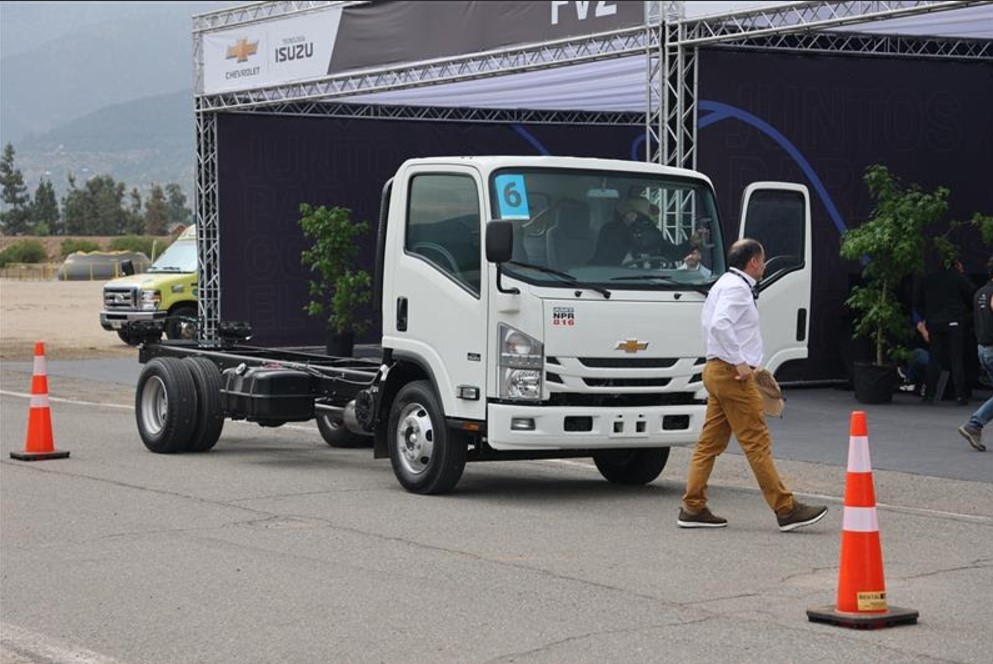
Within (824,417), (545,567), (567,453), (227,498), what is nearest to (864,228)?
(824,417)

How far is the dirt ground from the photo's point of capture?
32.2 m

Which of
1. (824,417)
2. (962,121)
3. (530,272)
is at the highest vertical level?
(962,121)

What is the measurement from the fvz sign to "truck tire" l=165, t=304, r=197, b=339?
10.3 meters

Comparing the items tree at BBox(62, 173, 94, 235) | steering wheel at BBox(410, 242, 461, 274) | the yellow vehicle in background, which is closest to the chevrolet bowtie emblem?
steering wheel at BBox(410, 242, 461, 274)

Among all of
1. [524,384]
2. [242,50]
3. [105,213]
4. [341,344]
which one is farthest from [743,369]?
[105,213]

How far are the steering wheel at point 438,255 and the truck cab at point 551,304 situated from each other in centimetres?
Result: 1

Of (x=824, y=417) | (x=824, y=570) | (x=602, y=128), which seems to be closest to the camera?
(x=824, y=570)

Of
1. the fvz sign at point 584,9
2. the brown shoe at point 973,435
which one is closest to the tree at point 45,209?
the fvz sign at point 584,9

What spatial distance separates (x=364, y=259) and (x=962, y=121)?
1182 centimetres

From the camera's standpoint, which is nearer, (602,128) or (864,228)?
(864,228)

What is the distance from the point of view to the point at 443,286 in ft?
39.7

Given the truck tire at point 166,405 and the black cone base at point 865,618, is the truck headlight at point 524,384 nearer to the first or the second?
the black cone base at point 865,618

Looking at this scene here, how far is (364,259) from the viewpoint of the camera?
30.2 m

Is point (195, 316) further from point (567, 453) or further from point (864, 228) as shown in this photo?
point (567, 453)
